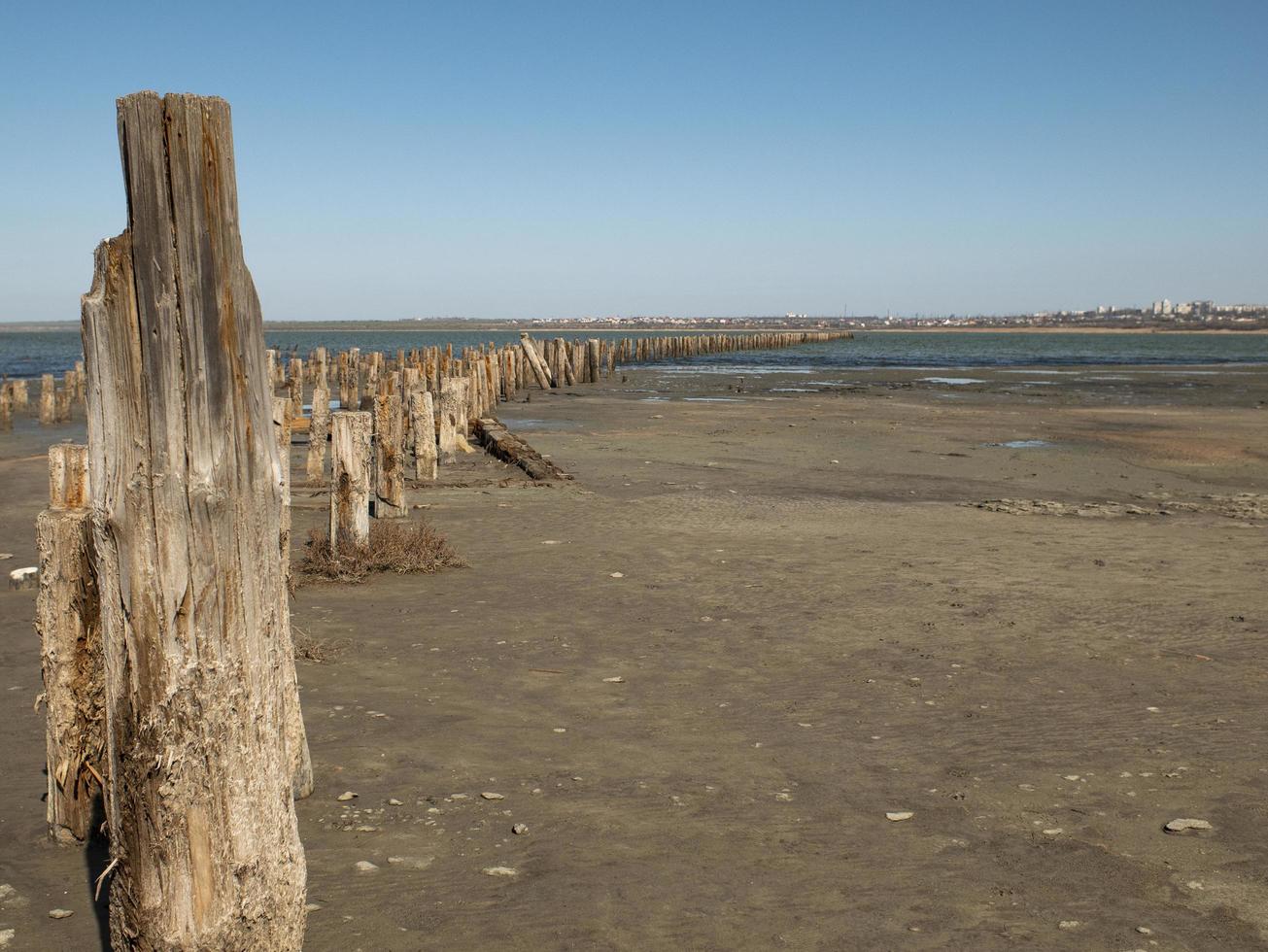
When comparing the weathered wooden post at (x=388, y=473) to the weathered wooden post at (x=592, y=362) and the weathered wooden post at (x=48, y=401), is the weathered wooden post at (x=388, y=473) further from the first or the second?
the weathered wooden post at (x=592, y=362)

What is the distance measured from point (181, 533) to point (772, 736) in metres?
3.48

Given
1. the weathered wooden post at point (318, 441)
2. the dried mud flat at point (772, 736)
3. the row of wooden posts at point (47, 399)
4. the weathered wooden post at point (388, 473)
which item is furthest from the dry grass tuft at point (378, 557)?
the row of wooden posts at point (47, 399)

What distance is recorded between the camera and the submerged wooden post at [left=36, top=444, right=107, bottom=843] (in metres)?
4.52

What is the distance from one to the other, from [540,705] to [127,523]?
337 cm

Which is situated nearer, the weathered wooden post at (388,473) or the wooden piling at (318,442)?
the weathered wooden post at (388,473)

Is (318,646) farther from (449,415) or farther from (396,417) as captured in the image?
(449,415)

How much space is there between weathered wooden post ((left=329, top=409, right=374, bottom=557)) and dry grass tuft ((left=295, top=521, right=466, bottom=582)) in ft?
0.27

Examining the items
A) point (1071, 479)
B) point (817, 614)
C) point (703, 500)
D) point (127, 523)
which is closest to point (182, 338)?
point (127, 523)

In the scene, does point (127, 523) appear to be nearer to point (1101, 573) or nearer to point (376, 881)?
point (376, 881)

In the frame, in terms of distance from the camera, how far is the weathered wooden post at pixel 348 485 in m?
9.51

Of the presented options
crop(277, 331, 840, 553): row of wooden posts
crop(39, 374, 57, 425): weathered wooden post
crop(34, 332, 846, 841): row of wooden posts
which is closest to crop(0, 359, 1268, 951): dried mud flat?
crop(34, 332, 846, 841): row of wooden posts

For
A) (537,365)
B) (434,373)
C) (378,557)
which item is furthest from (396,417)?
(537,365)

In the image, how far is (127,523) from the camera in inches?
129

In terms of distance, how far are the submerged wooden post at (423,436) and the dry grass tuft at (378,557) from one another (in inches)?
206
